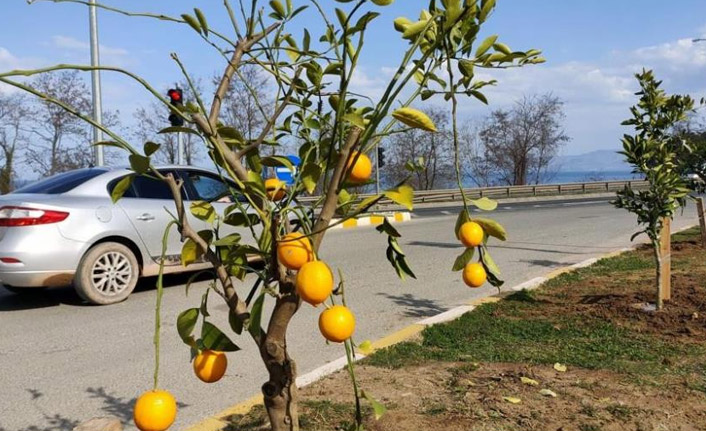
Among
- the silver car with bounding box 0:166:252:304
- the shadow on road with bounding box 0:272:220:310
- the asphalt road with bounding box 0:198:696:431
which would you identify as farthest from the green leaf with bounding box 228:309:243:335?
the shadow on road with bounding box 0:272:220:310

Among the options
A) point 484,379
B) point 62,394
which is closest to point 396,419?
point 484,379

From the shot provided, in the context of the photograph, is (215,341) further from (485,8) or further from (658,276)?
(658,276)

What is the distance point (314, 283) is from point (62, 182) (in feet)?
20.2

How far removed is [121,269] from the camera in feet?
21.2

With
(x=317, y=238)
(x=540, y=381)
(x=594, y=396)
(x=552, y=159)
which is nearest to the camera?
(x=317, y=238)

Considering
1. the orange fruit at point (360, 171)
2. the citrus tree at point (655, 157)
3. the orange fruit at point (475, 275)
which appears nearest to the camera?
the orange fruit at point (360, 171)

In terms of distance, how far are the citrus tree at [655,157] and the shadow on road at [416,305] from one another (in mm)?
2060

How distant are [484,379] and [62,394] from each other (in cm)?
272

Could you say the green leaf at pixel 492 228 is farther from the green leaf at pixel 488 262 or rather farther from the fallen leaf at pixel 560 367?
the fallen leaf at pixel 560 367

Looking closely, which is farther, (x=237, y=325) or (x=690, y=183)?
(x=690, y=183)

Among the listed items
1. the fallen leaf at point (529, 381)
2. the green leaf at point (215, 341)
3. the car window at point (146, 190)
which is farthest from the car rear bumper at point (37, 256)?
the green leaf at point (215, 341)

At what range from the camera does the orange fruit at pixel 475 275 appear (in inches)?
68.3

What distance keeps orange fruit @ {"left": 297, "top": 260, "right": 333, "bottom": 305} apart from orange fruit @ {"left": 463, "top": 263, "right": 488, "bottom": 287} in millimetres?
619

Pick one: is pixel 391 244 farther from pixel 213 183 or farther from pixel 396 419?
pixel 213 183
